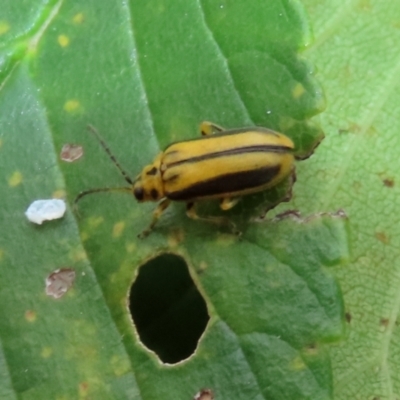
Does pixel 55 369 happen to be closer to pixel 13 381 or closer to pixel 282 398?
pixel 13 381

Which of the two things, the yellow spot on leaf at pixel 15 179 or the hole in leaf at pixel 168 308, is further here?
the hole in leaf at pixel 168 308

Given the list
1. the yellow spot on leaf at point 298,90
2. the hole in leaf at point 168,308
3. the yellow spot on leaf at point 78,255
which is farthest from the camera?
the hole in leaf at point 168,308

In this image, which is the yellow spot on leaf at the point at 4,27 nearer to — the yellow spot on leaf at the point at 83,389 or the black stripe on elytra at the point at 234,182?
the black stripe on elytra at the point at 234,182

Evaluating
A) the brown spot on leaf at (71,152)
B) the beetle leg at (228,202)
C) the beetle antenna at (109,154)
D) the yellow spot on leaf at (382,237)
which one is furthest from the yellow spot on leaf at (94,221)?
the yellow spot on leaf at (382,237)

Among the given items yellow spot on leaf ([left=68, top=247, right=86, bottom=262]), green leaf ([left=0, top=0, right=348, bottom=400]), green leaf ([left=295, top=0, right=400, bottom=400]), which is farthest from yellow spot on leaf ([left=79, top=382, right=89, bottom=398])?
green leaf ([left=295, top=0, right=400, bottom=400])

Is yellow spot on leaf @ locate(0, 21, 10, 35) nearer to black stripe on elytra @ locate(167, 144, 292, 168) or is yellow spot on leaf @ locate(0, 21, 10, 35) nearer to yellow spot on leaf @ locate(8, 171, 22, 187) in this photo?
yellow spot on leaf @ locate(8, 171, 22, 187)

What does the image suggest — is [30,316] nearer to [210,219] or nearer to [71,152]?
[71,152]

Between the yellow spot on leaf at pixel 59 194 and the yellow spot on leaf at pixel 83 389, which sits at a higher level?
the yellow spot on leaf at pixel 59 194
